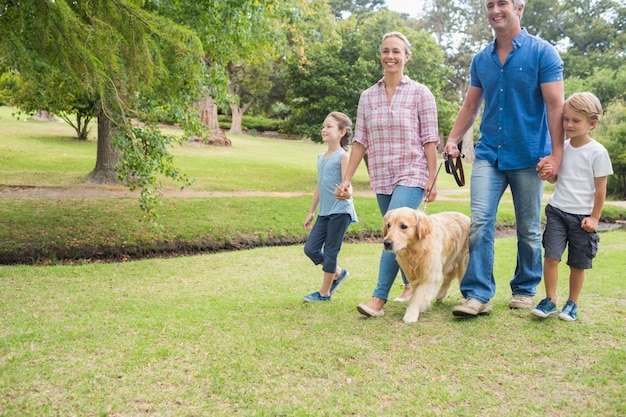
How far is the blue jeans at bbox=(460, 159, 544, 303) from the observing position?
474 centimetres

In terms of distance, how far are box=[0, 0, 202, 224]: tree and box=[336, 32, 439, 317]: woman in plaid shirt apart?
3.37 metres

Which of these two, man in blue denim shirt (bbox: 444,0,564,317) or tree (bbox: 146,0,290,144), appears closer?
man in blue denim shirt (bbox: 444,0,564,317)

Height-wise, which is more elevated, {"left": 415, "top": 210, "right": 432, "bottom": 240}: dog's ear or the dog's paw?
{"left": 415, "top": 210, "right": 432, "bottom": 240}: dog's ear

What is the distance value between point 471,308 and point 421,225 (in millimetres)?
798

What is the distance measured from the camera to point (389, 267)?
4961 mm

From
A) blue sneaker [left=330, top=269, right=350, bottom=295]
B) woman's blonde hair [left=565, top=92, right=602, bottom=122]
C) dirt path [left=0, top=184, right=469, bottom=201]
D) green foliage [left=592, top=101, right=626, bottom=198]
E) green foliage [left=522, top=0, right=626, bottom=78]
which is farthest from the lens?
green foliage [left=522, top=0, right=626, bottom=78]

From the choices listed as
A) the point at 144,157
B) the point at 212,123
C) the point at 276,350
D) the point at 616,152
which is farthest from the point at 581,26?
the point at 276,350

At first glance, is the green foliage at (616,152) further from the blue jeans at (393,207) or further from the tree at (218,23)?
the blue jeans at (393,207)

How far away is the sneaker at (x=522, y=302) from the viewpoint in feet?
16.4

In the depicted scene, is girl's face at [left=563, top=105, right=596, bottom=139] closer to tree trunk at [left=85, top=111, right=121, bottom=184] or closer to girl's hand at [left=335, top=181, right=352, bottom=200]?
girl's hand at [left=335, top=181, right=352, bottom=200]

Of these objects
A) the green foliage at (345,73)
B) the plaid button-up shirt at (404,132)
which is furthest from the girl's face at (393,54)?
the green foliage at (345,73)

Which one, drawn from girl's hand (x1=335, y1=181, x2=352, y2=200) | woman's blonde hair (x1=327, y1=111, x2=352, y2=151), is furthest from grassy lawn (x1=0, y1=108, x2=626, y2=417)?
woman's blonde hair (x1=327, y1=111, x2=352, y2=151)

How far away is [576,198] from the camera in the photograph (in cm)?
452

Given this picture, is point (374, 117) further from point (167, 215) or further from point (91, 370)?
point (167, 215)
